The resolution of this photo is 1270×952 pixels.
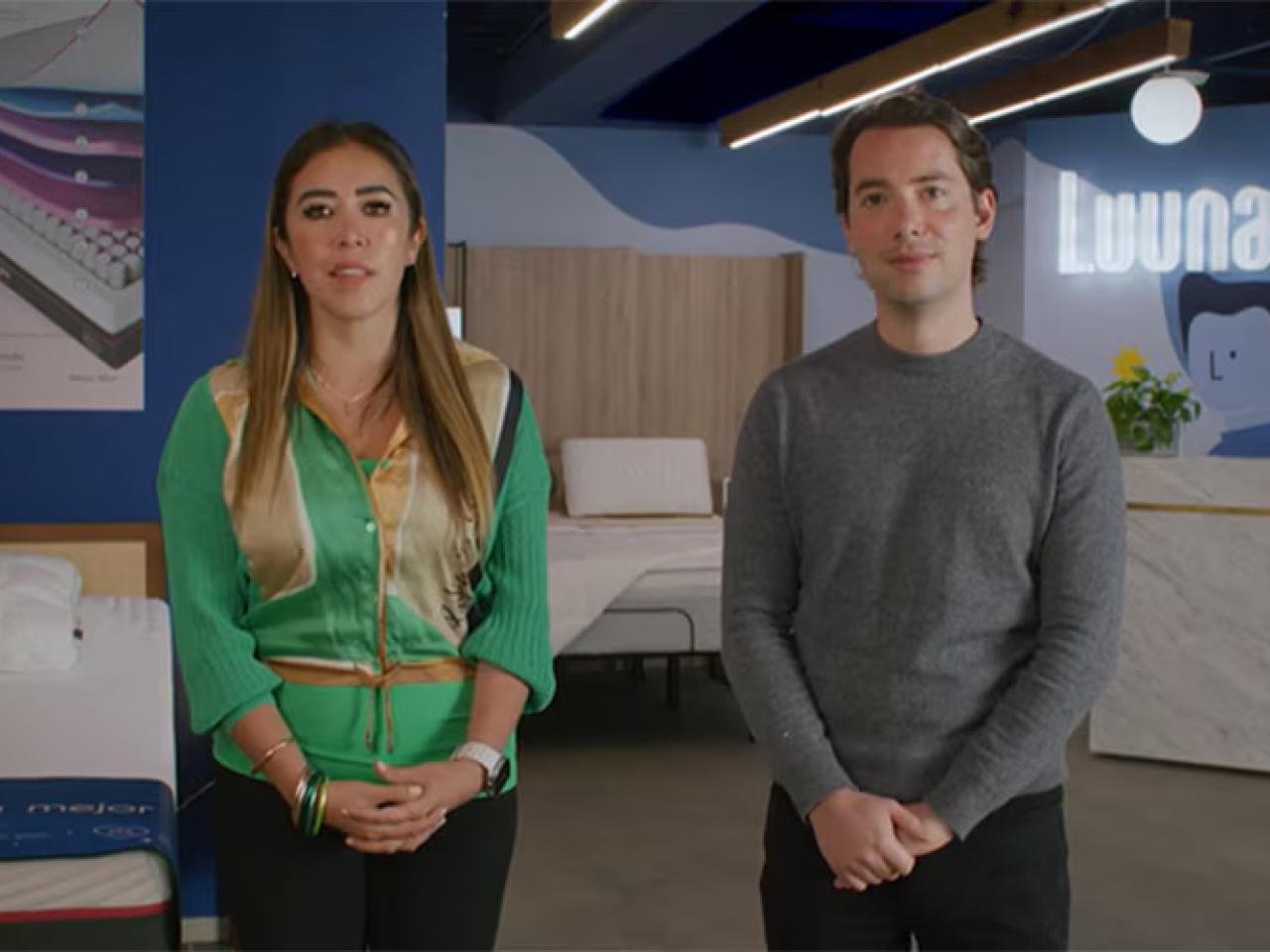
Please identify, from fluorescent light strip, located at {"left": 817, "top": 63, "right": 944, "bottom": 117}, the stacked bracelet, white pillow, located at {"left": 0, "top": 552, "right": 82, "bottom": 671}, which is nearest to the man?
the stacked bracelet

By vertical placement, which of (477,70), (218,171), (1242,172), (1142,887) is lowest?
(1142,887)

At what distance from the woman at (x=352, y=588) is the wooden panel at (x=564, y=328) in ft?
19.7

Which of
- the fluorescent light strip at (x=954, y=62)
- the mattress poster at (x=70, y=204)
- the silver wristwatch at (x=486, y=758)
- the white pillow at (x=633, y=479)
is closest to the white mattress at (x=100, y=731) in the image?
the mattress poster at (x=70, y=204)

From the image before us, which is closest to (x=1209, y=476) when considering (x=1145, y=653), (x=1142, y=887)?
(x=1145, y=653)

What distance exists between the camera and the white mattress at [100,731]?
227 cm

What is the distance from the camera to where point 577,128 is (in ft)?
28.4

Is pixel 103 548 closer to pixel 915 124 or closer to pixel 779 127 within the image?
pixel 915 124

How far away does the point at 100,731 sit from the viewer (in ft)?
9.62

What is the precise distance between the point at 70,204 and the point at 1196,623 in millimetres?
3935

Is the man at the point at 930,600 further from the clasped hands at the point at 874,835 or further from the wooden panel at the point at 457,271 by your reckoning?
the wooden panel at the point at 457,271

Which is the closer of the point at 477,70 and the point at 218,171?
the point at 218,171

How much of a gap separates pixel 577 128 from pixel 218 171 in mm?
5177

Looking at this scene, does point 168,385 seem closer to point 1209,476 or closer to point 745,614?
point 745,614

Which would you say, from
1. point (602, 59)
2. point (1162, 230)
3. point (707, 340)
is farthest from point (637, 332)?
point (1162, 230)
